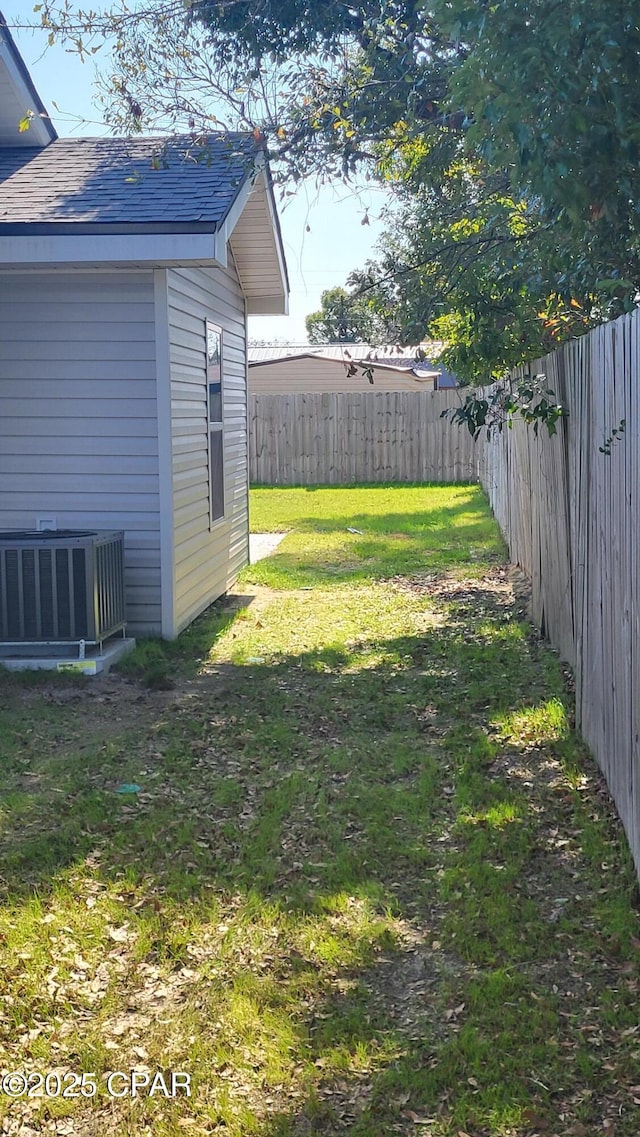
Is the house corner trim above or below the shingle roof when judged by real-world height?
below

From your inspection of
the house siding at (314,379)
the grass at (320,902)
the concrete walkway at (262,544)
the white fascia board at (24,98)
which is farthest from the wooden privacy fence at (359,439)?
the grass at (320,902)

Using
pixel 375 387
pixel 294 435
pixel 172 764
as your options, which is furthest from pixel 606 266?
pixel 375 387

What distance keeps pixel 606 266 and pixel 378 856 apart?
328 centimetres

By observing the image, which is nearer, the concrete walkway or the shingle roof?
the shingle roof

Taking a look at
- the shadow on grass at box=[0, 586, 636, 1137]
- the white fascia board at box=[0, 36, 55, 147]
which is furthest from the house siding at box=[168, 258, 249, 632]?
the white fascia board at box=[0, 36, 55, 147]

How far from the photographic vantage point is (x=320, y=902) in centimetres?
434

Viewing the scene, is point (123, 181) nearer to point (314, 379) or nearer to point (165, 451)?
point (165, 451)

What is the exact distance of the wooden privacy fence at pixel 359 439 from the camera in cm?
2334

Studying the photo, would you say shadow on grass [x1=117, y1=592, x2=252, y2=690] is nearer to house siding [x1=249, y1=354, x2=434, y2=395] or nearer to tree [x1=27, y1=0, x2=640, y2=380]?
tree [x1=27, y1=0, x2=640, y2=380]

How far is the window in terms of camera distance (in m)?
10.4

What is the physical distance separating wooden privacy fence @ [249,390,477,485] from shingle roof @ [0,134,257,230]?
525 inches

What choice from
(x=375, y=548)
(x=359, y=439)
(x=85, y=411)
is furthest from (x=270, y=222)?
(x=359, y=439)

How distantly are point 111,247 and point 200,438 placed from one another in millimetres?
2378

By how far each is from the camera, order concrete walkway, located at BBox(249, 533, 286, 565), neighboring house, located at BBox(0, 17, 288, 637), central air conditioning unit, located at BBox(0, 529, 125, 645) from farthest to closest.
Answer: concrete walkway, located at BBox(249, 533, 286, 565)
neighboring house, located at BBox(0, 17, 288, 637)
central air conditioning unit, located at BBox(0, 529, 125, 645)
